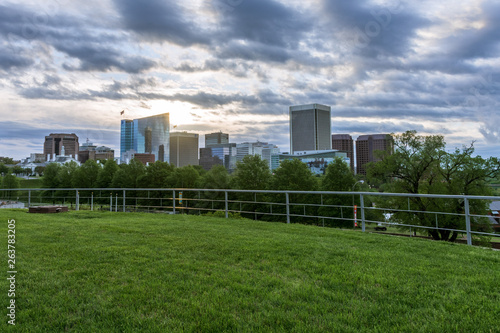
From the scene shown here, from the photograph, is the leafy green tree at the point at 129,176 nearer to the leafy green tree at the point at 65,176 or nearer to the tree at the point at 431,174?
the leafy green tree at the point at 65,176

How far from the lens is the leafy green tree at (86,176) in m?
65.7

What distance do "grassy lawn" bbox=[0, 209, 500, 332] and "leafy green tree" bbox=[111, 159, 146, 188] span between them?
57.5 metres

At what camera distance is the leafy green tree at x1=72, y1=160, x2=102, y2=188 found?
65688 millimetres

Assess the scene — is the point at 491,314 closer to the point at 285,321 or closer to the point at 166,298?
the point at 285,321

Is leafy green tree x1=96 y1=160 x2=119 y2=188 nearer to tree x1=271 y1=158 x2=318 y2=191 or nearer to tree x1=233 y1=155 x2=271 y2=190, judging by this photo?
tree x1=233 y1=155 x2=271 y2=190

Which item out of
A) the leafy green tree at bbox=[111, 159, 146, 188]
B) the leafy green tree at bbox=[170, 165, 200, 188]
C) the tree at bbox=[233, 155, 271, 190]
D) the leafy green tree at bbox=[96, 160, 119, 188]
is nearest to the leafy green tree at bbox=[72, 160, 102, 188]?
the leafy green tree at bbox=[96, 160, 119, 188]

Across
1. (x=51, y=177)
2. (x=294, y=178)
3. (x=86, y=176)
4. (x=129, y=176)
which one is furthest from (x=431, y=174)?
(x=51, y=177)

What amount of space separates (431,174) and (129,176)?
169ft

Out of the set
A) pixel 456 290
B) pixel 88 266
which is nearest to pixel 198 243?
pixel 88 266

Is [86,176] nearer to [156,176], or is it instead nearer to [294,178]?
[156,176]

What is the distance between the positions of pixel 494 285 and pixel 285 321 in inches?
103

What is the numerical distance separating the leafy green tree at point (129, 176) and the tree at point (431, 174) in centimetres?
4364

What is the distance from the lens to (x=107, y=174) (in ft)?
216

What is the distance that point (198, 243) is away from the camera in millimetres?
5551
